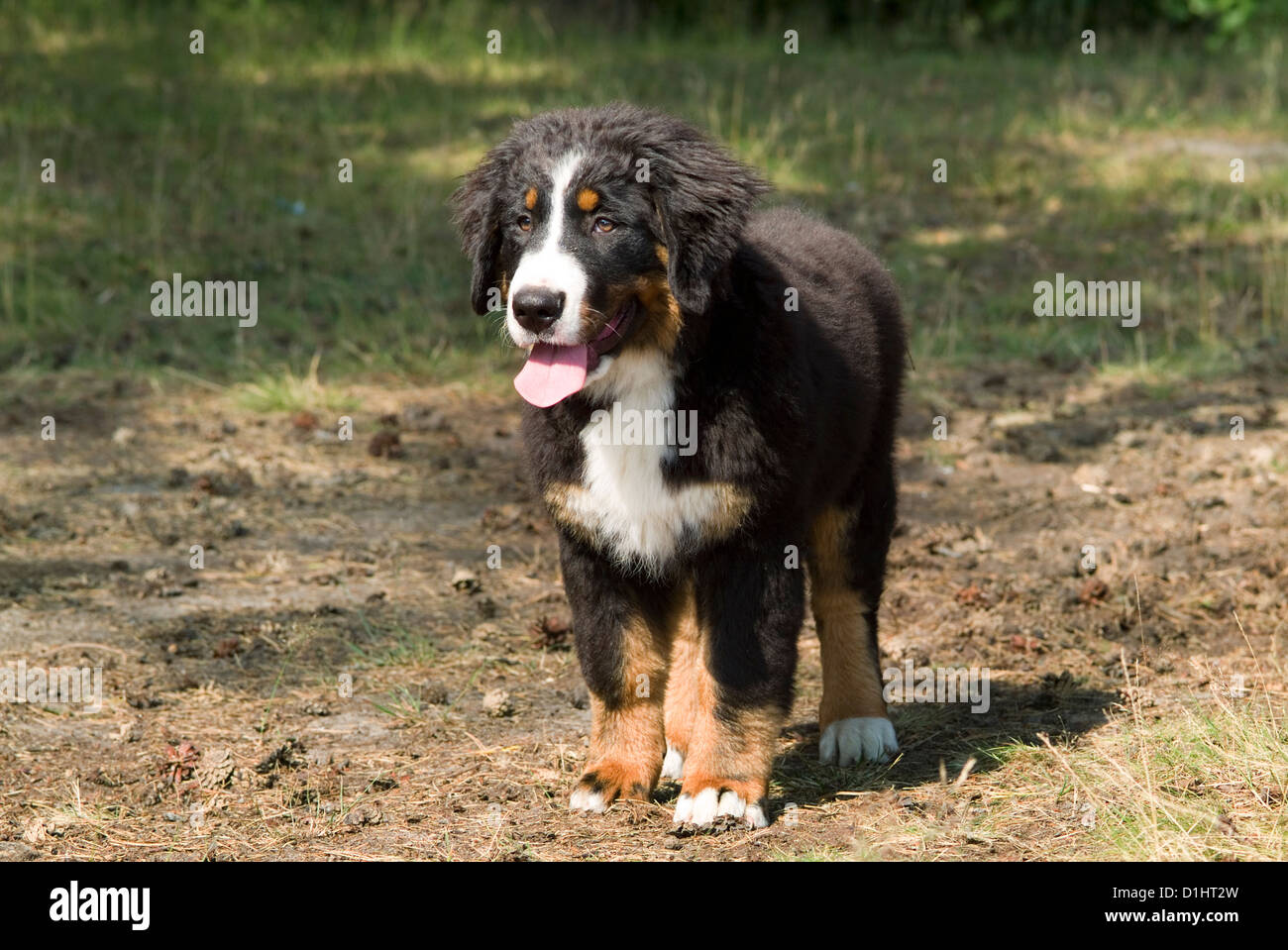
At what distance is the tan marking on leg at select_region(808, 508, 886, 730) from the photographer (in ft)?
16.7

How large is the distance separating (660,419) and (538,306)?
1.68 feet

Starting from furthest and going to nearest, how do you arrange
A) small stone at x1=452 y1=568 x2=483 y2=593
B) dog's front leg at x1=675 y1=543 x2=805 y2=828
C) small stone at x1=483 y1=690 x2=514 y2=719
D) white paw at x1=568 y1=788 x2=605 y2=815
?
small stone at x1=452 y1=568 x2=483 y2=593
small stone at x1=483 y1=690 x2=514 y2=719
white paw at x1=568 y1=788 x2=605 y2=815
dog's front leg at x1=675 y1=543 x2=805 y2=828

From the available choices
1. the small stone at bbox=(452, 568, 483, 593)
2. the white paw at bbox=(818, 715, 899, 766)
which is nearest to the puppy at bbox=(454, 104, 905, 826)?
the white paw at bbox=(818, 715, 899, 766)

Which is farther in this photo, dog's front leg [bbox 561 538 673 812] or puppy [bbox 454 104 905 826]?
dog's front leg [bbox 561 538 673 812]

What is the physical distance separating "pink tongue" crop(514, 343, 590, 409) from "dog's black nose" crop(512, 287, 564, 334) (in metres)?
0.16

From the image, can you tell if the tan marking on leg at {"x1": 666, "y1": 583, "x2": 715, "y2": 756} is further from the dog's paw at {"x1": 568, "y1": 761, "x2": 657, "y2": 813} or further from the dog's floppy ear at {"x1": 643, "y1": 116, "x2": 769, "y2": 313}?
the dog's floppy ear at {"x1": 643, "y1": 116, "x2": 769, "y2": 313}

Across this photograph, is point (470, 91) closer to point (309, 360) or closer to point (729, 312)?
point (309, 360)

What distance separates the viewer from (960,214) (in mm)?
11828

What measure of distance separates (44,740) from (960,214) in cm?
857

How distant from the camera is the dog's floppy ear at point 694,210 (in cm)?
425

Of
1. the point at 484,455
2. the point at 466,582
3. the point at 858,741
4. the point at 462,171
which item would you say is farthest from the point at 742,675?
the point at 462,171

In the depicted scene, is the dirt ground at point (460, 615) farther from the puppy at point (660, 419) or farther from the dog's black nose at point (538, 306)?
the dog's black nose at point (538, 306)

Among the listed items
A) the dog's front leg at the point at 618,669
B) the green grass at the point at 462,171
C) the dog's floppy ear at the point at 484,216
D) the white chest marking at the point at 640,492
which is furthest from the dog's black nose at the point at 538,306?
the green grass at the point at 462,171

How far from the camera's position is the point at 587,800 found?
448cm
